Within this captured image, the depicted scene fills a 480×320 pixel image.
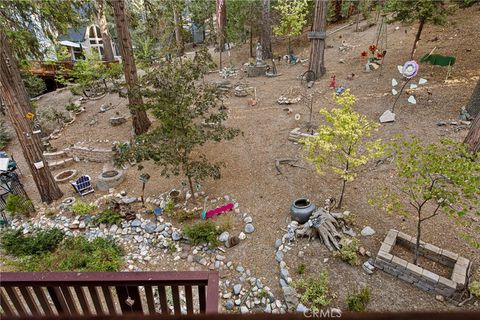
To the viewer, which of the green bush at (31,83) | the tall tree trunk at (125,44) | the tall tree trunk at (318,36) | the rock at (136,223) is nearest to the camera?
the rock at (136,223)

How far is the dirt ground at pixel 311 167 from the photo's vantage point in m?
4.56

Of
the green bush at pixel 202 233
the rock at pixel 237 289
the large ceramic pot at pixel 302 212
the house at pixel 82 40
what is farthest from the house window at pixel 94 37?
the rock at pixel 237 289

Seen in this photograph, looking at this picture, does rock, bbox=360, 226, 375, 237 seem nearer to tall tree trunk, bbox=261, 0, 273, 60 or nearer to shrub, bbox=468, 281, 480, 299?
shrub, bbox=468, 281, 480, 299

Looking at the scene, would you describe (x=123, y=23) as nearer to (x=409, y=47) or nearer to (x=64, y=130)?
(x=64, y=130)

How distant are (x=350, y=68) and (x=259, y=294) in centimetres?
1066

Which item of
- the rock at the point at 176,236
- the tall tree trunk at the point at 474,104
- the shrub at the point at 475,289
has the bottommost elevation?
the rock at the point at 176,236

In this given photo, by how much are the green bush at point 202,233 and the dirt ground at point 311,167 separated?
424mm

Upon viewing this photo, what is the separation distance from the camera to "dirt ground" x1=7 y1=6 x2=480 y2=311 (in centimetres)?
456

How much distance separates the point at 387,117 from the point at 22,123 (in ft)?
30.0

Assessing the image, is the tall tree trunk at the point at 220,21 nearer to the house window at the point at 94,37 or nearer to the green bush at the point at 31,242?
the green bush at the point at 31,242

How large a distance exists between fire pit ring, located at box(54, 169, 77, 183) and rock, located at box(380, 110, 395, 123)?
8.86 metres

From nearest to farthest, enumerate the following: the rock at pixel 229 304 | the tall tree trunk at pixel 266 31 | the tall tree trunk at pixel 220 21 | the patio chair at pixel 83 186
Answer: the rock at pixel 229 304 < the patio chair at pixel 83 186 < the tall tree trunk at pixel 220 21 < the tall tree trunk at pixel 266 31

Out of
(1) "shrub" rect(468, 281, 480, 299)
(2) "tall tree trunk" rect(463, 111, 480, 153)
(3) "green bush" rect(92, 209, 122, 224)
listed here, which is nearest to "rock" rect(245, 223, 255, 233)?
(3) "green bush" rect(92, 209, 122, 224)

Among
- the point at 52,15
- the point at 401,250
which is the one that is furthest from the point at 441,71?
the point at 52,15
